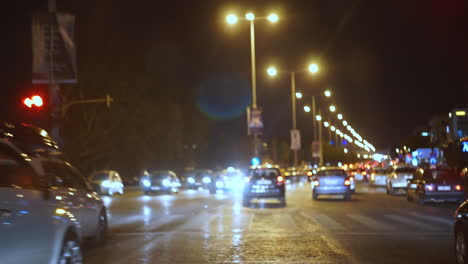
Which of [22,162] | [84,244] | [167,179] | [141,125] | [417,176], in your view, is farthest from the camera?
[141,125]

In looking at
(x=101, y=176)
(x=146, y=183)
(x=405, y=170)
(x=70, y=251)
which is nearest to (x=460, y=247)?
(x=70, y=251)

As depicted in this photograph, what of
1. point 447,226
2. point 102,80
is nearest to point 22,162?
point 447,226

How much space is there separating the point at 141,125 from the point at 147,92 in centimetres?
406

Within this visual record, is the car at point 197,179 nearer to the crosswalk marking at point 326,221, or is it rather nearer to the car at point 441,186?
the car at point 441,186

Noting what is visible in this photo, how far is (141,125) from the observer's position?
6247 cm

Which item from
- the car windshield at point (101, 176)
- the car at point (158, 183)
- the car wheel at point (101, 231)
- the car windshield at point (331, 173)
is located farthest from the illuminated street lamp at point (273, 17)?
the car wheel at point (101, 231)

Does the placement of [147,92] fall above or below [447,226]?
above

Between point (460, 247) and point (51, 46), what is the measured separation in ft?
34.8

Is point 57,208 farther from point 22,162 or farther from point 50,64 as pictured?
point 50,64

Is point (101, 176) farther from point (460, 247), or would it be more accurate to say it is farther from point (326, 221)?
point (460, 247)

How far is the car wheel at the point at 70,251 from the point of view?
788 cm

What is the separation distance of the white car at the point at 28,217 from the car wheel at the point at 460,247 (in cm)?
578

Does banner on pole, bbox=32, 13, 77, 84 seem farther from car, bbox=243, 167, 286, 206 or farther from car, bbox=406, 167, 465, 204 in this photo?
car, bbox=406, 167, 465, 204

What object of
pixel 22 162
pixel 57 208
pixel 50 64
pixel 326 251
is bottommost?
pixel 326 251
